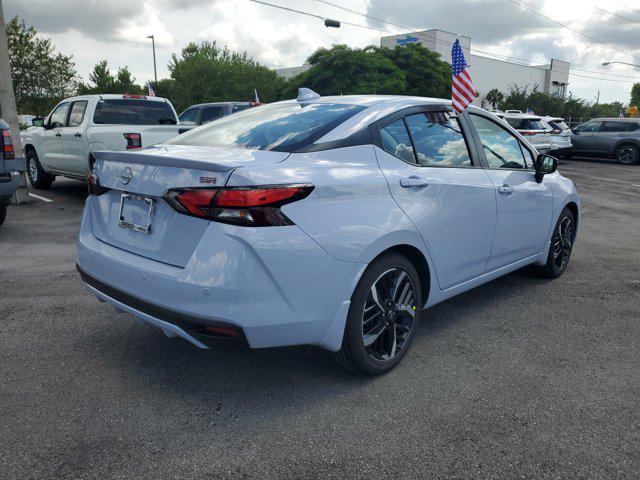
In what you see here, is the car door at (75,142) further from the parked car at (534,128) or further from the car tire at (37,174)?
the parked car at (534,128)

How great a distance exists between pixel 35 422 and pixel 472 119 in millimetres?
3414

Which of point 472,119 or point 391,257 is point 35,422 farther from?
point 472,119

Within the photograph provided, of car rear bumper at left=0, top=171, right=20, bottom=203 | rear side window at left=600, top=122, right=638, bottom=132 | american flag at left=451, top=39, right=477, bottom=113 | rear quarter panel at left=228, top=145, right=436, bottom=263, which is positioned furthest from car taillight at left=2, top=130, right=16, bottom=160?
rear side window at left=600, top=122, right=638, bottom=132

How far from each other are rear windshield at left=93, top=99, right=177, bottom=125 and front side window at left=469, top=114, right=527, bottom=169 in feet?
23.6

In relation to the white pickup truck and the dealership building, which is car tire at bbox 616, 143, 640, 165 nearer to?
the white pickup truck

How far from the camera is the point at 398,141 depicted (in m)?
3.35

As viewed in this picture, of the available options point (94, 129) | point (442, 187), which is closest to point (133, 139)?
point (94, 129)

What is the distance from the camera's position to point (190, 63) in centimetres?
4759

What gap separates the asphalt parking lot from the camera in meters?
2.43

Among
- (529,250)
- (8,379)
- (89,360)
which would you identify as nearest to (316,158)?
(89,360)

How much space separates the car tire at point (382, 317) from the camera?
294cm

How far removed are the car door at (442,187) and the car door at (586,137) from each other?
789 inches

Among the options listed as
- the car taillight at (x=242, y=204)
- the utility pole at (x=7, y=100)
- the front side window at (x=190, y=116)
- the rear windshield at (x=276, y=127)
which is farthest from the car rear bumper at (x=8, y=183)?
the front side window at (x=190, y=116)

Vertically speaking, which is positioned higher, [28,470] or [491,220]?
[491,220]
